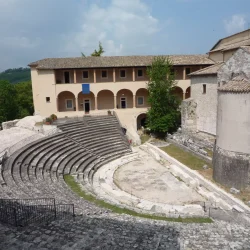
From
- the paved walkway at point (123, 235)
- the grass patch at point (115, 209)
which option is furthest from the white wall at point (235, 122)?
the paved walkway at point (123, 235)

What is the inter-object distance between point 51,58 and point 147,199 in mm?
25626

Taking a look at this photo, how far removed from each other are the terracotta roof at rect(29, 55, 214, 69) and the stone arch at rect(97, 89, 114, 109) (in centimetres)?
450

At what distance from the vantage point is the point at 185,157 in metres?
25.7

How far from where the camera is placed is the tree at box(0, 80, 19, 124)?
45.6 meters

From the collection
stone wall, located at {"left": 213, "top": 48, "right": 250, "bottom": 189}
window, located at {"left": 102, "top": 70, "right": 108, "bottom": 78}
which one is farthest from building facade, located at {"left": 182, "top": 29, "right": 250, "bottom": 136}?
window, located at {"left": 102, "top": 70, "right": 108, "bottom": 78}

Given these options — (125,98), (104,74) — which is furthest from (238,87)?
(125,98)

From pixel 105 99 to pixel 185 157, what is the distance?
17298 mm

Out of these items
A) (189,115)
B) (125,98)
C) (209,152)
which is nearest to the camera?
(209,152)

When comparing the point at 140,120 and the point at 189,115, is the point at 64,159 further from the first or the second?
the point at 140,120

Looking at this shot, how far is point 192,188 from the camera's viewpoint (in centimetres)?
2000

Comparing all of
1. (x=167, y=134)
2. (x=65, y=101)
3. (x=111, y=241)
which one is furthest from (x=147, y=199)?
(x=65, y=101)

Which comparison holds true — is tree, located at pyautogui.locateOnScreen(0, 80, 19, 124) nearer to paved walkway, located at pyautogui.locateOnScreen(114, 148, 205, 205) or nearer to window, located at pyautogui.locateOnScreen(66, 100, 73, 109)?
window, located at pyautogui.locateOnScreen(66, 100, 73, 109)

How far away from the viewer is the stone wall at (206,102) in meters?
28.8

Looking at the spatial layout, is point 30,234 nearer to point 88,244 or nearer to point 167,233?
point 88,244
